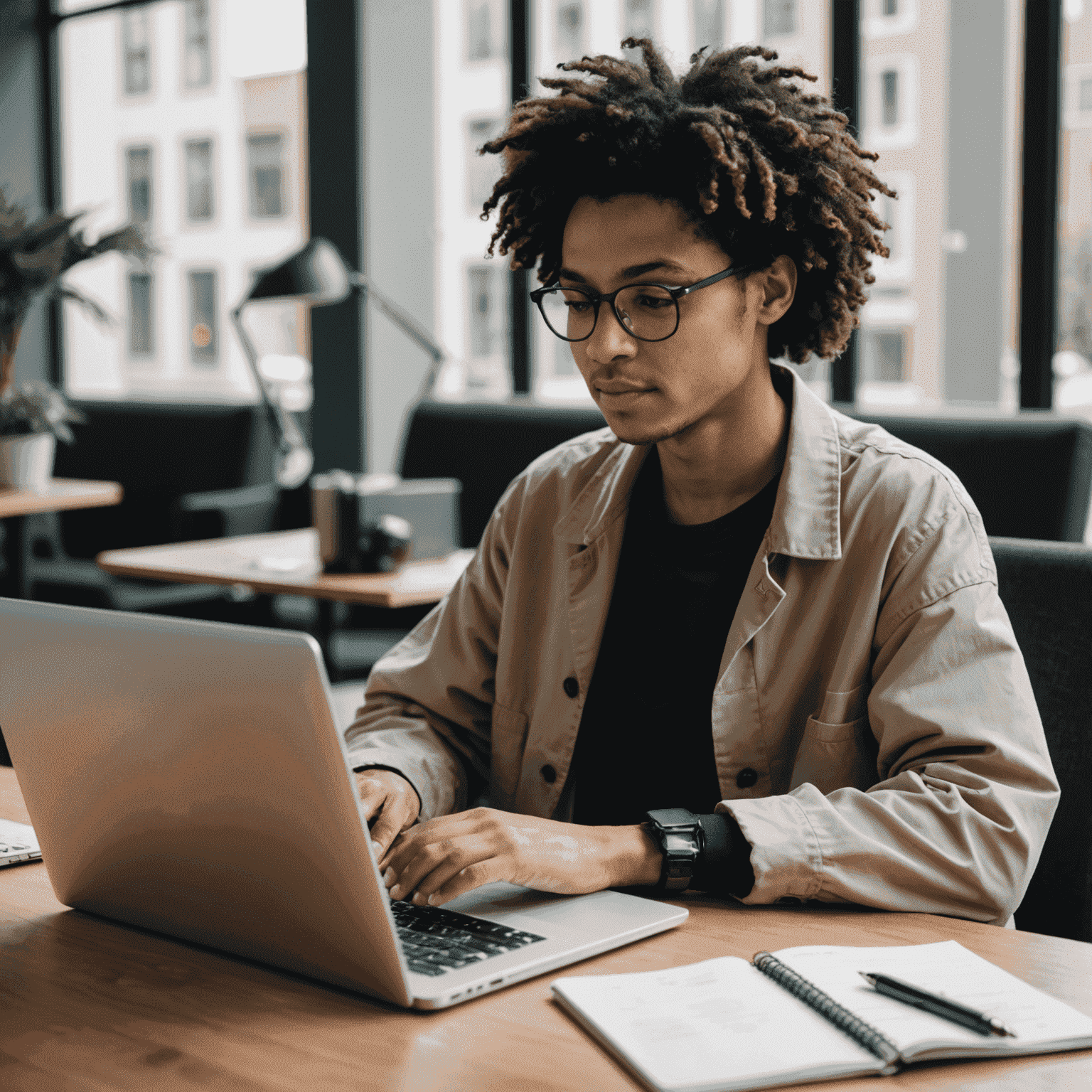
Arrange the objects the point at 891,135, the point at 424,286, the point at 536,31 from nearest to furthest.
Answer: the point at 891,135, the point at 536,31, the point at 424,286

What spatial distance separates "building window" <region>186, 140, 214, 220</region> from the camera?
5.95 meters

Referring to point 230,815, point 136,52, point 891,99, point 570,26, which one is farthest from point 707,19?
point 230,815

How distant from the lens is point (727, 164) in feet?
4.42

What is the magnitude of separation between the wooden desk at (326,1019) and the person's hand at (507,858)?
0.07m

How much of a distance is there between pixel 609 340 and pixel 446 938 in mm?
631

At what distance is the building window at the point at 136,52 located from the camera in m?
6.17

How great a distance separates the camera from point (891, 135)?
12.8ft

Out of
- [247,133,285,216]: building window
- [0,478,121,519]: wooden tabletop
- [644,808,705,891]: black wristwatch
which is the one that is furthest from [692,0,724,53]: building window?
[644,808,705,891]: black wristwatch

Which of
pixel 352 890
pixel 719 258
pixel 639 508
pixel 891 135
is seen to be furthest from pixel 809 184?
pixel 891 135

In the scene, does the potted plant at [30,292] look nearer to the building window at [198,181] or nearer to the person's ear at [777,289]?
the building window at [198,181]

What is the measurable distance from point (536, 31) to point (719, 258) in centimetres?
360

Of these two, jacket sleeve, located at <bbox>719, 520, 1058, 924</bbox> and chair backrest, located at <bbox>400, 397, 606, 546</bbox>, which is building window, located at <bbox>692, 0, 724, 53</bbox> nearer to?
chair backrest, located at <bbox>400, 397, 606, 546</bbox>

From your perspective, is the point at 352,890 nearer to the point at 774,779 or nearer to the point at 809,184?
the point at 774,779

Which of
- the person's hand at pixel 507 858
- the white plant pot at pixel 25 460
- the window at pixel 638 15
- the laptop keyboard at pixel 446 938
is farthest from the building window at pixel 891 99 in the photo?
the laptop keyboard at pixel 446 938
